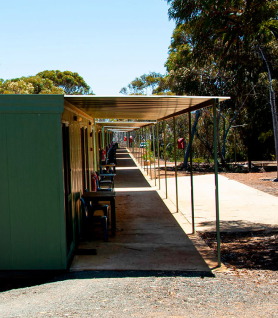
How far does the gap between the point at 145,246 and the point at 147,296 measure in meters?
2.24

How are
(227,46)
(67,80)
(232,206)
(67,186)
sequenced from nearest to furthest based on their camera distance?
(67,186), (227,46), (232,206), (67,80)

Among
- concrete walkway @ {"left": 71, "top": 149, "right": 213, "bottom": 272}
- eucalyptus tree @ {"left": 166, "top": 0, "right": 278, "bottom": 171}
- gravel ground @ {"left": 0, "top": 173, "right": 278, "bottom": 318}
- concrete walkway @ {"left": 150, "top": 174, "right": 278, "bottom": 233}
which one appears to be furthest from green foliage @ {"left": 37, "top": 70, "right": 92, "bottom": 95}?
gravel ground @ {"left": 0, "top": 173, "right": 278, "bottom": 318}

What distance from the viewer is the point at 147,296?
442 cm

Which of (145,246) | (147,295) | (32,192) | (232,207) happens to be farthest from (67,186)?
(232,207)

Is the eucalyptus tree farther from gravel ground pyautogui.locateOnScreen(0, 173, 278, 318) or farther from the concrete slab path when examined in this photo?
gravel ground pyautogui.locateOnScreen(0, 173, 278, 318)

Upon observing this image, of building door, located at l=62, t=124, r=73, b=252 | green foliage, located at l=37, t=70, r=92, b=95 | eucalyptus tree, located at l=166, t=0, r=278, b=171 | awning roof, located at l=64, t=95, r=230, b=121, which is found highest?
green foliage, located at l=37, t=70, r=92, b=95

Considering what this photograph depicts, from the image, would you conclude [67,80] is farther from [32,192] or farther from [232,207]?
[32,192]

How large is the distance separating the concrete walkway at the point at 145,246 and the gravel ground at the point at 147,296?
33 centimetres

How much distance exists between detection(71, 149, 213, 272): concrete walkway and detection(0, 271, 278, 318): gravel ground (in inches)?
13.2

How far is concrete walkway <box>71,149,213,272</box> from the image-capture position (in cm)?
564

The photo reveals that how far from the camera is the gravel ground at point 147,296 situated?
3957 millimetres

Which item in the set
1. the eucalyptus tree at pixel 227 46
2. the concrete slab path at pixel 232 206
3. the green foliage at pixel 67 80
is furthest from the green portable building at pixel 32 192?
the green foliage at pixel 67 80

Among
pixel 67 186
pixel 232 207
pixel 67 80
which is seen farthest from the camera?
pixel 67 80

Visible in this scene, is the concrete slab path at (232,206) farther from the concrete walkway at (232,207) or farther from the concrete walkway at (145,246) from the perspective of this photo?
the concrete walkway at (145,246)
